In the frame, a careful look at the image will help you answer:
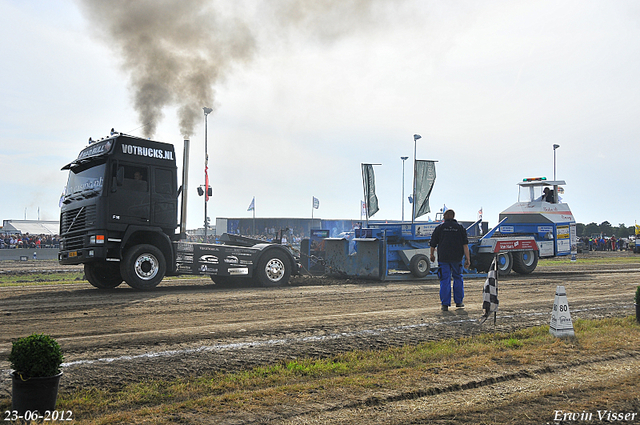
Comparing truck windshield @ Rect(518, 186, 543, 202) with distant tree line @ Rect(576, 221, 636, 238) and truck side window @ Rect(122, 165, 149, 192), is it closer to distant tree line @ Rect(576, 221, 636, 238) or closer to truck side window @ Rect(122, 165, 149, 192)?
truck side window @ Rect(122, 165, 149, 192)

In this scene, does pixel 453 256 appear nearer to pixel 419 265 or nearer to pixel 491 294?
pixel 491 294

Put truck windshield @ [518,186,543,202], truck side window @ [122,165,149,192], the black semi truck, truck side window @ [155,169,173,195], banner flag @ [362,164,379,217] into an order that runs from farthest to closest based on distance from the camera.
Answer: banner flag @ [362,164,379,217] → truck windshield @ [518,186,543,202] → truck side window @ [155,169,173,195] → truck side window @ [122,165,149,192] → the black semi truck

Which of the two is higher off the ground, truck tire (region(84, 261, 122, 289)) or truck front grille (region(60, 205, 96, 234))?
truck front grille (region(60, 205, 96, 234))

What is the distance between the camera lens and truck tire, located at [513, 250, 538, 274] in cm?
1769

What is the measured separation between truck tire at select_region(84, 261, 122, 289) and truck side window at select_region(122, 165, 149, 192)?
204 centimetres

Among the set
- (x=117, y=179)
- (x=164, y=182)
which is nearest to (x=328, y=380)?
(x=117, y=179)

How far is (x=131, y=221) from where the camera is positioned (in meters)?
11.4

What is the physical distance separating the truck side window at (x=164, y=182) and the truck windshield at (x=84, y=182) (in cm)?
118

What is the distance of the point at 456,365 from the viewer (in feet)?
16.5

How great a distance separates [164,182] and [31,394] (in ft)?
28.8

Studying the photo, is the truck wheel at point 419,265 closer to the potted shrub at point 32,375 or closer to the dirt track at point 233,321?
the dirt track at point 233,321

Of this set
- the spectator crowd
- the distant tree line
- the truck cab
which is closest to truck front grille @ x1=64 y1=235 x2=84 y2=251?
the truck cab

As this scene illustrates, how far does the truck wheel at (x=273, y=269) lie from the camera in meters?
12.9

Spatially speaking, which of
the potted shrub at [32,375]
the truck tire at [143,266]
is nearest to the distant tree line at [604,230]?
the truck tire at [143,266]
